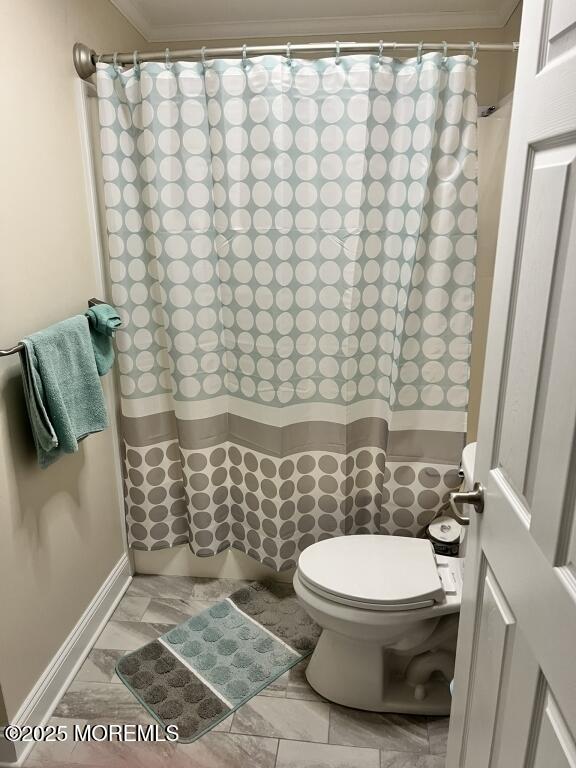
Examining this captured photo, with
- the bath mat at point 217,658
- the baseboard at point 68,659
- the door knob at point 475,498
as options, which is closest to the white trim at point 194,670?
the bath mat at point 217,658

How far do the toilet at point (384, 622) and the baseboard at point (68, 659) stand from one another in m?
0.77

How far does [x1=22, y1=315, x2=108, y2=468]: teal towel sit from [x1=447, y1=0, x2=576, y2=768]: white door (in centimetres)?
111

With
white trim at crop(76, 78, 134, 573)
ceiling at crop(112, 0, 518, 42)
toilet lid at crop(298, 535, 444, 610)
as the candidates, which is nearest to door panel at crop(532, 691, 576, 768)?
toilet lid at crop(298, 535, 444, 610)

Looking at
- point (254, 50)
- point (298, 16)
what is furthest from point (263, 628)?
point (298, 16)

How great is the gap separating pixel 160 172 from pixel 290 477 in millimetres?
1189

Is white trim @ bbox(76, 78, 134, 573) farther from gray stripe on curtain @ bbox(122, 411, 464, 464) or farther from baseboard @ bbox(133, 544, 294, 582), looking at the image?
baseboard @ bbox(133, 544, 294, 582)

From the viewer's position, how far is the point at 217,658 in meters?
1.96

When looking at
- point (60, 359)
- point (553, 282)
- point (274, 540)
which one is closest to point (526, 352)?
point (553, 282)

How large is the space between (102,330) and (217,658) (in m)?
1.18

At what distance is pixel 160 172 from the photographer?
1920mm

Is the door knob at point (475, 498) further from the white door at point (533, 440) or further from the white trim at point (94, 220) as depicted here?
the white trim at point (94, 220)

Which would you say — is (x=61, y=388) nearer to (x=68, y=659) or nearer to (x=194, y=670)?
(x=68, y=659)

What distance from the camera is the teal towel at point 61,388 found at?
1.51 meters

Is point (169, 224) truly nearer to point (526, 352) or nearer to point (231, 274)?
point (231, 274)
